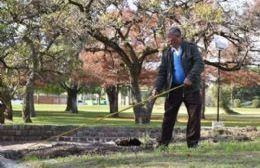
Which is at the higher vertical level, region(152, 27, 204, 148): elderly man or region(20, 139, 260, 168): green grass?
region(152, 27, 204, 148): elderly man

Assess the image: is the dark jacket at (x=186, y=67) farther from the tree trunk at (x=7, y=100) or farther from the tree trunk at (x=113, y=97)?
the tree trunk at (x=113, y=97)

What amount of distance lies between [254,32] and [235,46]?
2.11 meters

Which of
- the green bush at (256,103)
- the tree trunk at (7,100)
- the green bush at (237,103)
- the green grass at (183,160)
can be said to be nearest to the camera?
the green grass at (183,160)

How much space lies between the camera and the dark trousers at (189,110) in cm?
847

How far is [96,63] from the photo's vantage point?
3859cm

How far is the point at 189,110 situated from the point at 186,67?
2.28 ft

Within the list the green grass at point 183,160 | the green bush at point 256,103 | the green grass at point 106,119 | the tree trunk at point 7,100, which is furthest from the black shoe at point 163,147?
the green bush at point 256,103

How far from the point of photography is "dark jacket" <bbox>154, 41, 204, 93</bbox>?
8.19 m

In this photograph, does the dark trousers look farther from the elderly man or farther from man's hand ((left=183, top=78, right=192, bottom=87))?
man's hand ((left=183, top=78, right=192, bottom=87))

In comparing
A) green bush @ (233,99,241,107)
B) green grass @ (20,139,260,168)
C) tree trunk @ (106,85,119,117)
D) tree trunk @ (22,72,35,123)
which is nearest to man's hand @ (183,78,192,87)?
green grass @ (20,139,260,168)

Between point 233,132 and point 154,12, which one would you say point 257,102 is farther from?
point 233,132

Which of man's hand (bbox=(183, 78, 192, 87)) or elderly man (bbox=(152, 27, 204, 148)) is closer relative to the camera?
man's hand (bbox=(183, 78, 192, 87))

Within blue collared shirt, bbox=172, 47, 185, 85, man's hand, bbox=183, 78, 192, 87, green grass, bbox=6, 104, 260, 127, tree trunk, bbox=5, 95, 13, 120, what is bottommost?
green grass, bbox=6, 104, 260, 127

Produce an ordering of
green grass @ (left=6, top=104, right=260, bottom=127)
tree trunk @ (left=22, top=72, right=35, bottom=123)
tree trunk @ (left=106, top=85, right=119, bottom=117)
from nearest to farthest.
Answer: green grass @ (left=6, top=104, right=260, bottom=127)
tree trunk @ (left=22, top=72, right=35, bottom=123)
tree trunk @ (left=106, top=85, right=119, bottom=117)
